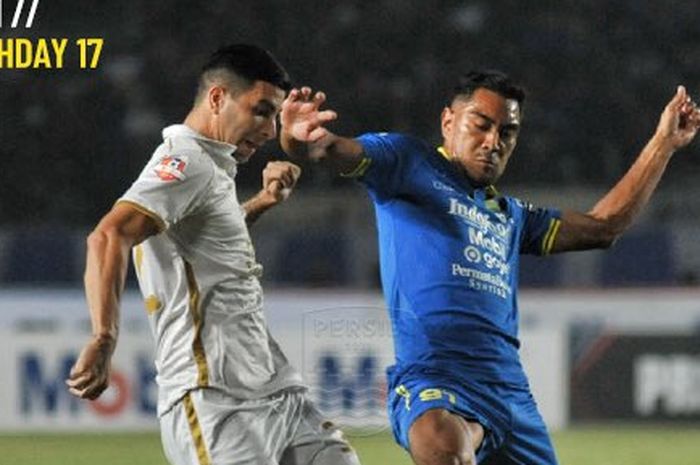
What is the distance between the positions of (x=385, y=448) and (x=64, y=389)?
272 cm

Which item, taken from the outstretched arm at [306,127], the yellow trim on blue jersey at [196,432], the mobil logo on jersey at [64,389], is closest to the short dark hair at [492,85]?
the outstretched arm at [306,127]

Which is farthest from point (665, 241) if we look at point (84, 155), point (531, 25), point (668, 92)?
point (84, 155)

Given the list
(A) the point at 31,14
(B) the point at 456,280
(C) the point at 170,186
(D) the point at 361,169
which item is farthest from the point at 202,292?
(A) the point at 31,14

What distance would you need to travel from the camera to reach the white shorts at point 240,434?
4.54 meters

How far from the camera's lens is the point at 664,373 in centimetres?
1348

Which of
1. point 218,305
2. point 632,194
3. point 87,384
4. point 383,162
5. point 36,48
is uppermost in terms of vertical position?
point 36,48

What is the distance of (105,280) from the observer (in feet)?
13.1

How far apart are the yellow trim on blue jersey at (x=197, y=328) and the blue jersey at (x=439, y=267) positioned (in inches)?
43.4

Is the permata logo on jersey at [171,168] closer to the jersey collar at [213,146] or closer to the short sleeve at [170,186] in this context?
the short sleeve at [170,186]

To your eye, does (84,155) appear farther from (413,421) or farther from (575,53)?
(413,421)

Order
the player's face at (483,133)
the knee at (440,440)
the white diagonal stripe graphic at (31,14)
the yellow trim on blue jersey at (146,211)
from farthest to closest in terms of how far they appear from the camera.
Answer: the white diagonal stripe graphic at (31,14)
the player's face at (483,133)
the knee at (440,440)
the yellow trim on blue jersey at (146,211)

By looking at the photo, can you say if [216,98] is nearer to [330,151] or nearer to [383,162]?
[330,151]

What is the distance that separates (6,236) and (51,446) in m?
3.64

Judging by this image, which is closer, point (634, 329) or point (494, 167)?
point (494, 167)
